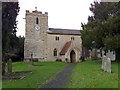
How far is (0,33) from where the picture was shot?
23438 mm

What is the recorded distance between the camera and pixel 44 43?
210 ft

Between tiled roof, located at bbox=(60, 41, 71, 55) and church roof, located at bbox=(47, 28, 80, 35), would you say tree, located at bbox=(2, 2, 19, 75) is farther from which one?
church roof, located at bbox=(47, 28, 80, 35)

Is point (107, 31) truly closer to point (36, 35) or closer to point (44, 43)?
point (44, 43)

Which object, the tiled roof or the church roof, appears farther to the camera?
the church roof

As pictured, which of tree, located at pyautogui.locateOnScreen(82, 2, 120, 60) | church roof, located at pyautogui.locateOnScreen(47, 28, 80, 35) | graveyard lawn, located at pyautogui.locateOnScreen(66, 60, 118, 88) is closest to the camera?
graveyard lawn, located at pyautogui.locateOnScreen(66, 60, 118, 88)

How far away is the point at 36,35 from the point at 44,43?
251 cm

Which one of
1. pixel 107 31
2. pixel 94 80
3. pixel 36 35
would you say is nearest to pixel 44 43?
pixel 36 35

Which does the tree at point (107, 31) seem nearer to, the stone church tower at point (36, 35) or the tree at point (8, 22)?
the tree at point (8, 22)

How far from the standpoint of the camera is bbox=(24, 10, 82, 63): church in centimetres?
6266

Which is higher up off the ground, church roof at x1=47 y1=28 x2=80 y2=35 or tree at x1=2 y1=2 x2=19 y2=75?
church roof at x1=47 y1=28 x2=80 y2=35

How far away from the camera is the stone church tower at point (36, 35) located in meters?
62.6

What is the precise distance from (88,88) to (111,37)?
74.7 ft

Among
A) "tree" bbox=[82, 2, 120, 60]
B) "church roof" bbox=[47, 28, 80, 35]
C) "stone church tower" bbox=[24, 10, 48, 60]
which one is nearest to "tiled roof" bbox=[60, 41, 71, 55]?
"church roof" bbox=[47, 28, 80, 35]

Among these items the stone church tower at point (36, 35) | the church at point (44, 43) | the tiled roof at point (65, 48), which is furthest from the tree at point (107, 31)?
the stone church tower at point (36, 35)
